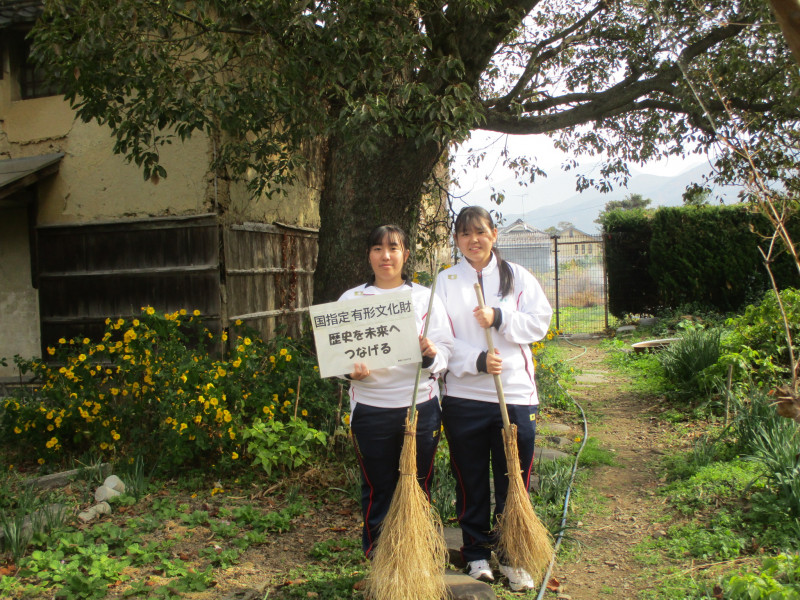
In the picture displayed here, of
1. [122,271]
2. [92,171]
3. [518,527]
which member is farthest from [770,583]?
[92,171]

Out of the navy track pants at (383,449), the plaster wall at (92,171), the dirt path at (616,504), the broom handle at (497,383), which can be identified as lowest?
the dirt path at (616,504)

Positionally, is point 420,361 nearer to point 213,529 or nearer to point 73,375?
point 213,529

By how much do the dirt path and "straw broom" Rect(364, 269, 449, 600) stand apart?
0.81 metres

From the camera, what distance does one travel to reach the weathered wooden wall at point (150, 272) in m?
6.94

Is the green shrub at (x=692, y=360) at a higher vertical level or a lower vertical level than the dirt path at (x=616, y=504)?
higher

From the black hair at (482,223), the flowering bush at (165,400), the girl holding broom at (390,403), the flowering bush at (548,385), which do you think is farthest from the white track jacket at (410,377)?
the flowering bush at (548,385)

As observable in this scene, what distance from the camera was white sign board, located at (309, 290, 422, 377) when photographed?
2.99 meters

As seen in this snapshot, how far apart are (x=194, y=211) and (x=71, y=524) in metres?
3.67

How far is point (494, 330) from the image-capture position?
3217mm

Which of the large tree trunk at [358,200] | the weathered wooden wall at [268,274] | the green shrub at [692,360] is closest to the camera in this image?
the large tree trunk at [358,200]

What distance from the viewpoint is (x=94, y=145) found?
7.27 m

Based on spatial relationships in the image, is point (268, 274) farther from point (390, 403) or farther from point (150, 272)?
point (390, 403)

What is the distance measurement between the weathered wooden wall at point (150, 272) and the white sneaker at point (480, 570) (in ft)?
13.5

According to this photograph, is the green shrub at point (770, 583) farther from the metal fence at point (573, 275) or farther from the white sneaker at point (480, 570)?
the metal fence at point (573, 275)
